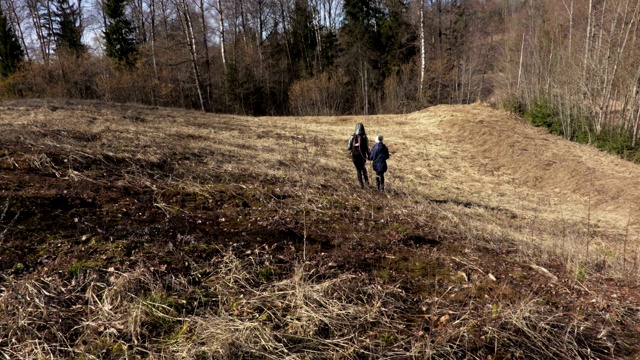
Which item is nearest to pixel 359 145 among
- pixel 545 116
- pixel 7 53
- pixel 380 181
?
pixel 380 181

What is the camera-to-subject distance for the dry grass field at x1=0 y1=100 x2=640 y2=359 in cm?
262

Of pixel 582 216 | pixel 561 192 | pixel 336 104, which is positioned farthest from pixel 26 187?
pixel 336 104

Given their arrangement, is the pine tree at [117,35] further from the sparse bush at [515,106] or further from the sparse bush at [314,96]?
the sparse bush at [515,106]

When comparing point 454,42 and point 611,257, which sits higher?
point 454,42

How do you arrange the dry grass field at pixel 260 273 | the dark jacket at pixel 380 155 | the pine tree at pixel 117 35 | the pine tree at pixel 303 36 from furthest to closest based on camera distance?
the pine tree at pixel 303 36 < the pine tree at pixel 117 35 < the dark jacket at pixel 380 155 < the dry grass field at pixel 260 273

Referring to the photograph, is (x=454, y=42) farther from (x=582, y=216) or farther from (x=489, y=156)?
(x=582, y=216)

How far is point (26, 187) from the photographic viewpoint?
4508 millimetres

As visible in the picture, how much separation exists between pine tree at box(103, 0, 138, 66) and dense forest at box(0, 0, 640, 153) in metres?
0.09

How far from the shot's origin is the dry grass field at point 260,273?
2625mm

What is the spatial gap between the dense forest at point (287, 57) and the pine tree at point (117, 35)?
0.29 feet

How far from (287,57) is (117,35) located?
16.2m

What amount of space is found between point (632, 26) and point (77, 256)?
60.2ft

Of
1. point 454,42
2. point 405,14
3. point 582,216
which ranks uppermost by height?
point 405,14

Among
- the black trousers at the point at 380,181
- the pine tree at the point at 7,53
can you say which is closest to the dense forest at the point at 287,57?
the pine tree at the point at 7,53
